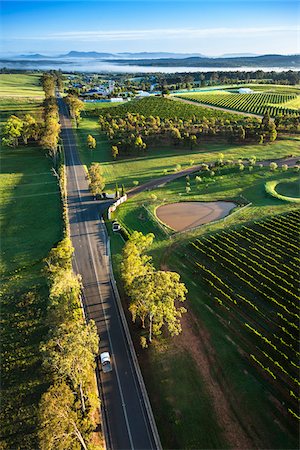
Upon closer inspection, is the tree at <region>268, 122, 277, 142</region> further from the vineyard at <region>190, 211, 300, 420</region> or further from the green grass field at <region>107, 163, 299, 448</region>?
the vineyard at <region>190, 211, 300, 420</region>

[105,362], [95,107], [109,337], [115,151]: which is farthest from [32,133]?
[105,362]

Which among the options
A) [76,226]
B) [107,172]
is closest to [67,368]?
[76,226]

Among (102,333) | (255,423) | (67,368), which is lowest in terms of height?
(255,423)

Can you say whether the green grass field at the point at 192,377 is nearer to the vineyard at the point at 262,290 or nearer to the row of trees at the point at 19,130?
the vineyard at the point at 262,290

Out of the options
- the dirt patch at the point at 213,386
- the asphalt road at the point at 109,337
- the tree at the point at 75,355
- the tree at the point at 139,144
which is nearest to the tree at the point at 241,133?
the tree at the point at 139,144

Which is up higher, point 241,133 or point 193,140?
point 241,133

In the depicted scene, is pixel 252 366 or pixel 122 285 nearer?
pixel 252 366

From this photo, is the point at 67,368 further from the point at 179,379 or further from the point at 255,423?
the point at 255,423

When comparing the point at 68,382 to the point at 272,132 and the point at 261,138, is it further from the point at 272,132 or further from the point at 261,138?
the point at 272,132
